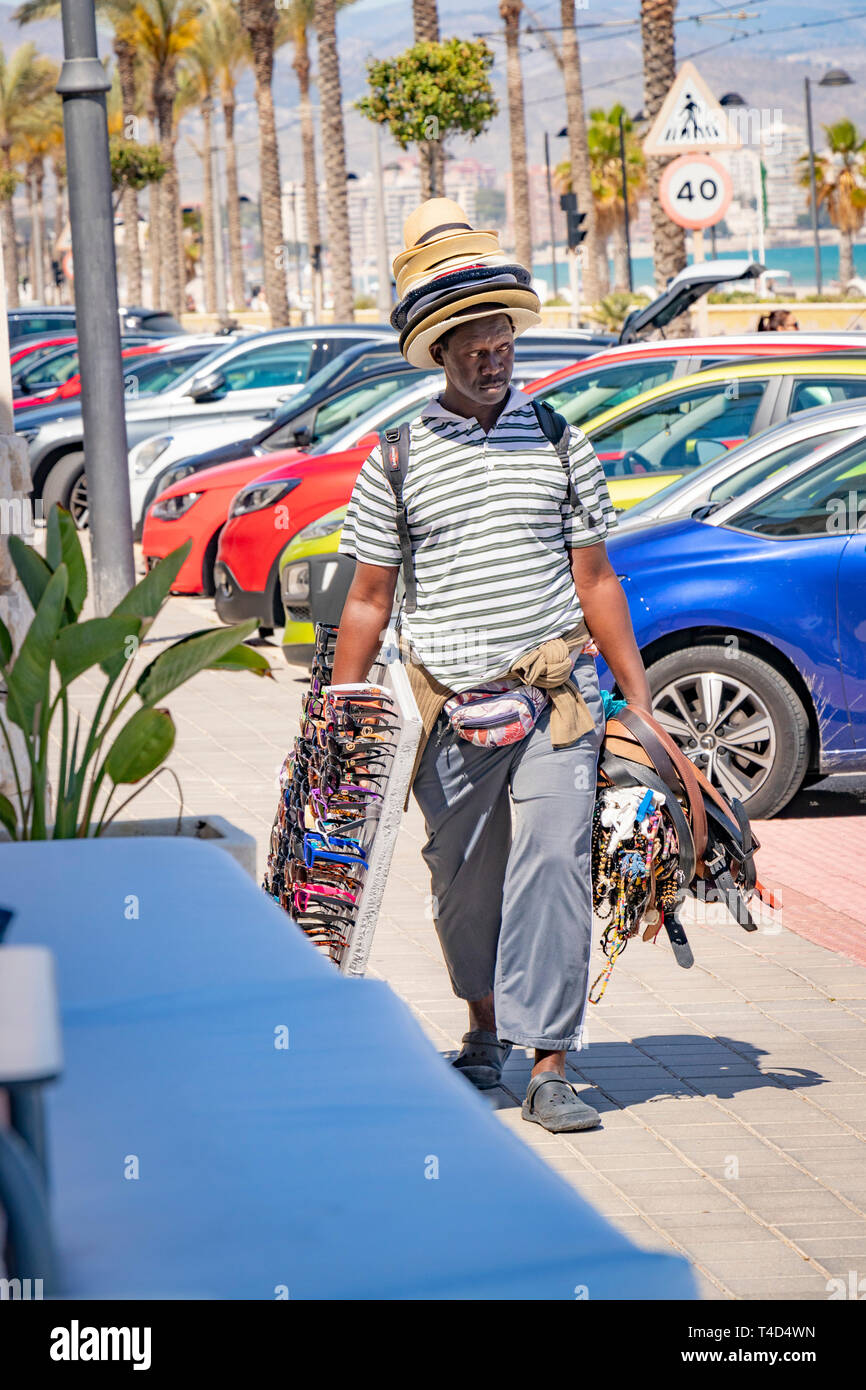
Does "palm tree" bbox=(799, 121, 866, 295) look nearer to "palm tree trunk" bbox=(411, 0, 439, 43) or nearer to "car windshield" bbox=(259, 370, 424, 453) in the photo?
"palm tree trunk" bbox=(411, 0, 439, 43)

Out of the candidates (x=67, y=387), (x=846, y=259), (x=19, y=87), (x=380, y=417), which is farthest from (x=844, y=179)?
(x=380, y=417)

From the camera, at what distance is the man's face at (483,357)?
4.21 m

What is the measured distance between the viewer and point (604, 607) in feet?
14.3

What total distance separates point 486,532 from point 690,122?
10698mm

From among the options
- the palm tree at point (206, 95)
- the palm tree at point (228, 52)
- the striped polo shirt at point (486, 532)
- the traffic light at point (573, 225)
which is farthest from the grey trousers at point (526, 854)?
the palm tree at point (206, 95)

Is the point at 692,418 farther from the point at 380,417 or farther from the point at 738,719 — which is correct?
the point at 380,417

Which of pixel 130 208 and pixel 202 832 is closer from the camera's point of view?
pixel 202 832

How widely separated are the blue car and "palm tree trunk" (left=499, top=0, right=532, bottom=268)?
127ft

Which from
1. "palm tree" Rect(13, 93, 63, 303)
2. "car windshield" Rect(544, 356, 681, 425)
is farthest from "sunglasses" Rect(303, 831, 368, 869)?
"palm tree" Rect(13, 93, 63, 303)

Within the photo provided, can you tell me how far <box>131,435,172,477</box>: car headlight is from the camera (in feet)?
53.2

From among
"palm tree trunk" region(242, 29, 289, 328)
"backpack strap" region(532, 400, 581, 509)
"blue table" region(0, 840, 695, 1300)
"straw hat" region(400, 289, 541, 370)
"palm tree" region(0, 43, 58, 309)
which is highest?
"palm tree" region(0, 43, 58, 309)

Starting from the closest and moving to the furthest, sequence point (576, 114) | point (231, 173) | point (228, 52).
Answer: point (576, 114) → point (228, 52) → point (231, 173)

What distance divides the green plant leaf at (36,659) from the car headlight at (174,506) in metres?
9.22
